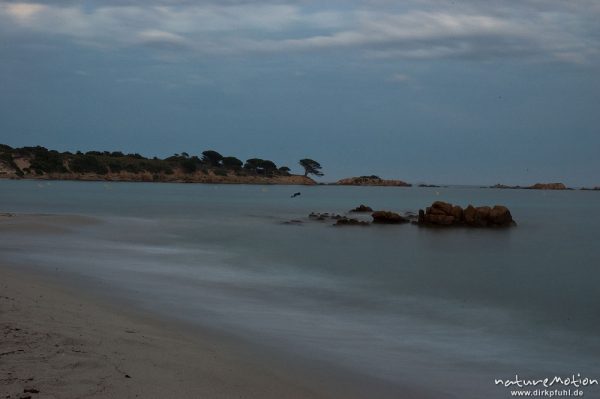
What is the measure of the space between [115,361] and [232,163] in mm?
155613

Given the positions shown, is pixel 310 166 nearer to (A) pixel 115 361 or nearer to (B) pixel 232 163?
(B) pixel 232 163

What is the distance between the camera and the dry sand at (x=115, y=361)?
17.1 feet

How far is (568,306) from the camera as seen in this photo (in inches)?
535

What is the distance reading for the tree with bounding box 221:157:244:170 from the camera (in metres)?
160

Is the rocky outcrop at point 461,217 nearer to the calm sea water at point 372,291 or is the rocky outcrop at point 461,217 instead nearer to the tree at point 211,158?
the calm sea water at point 372,291

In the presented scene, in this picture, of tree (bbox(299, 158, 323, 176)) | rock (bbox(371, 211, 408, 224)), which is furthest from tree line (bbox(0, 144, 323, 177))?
rock (bbox(371, 211, 408, 224))

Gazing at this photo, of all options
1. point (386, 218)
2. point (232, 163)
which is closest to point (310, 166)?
point (232, 163)

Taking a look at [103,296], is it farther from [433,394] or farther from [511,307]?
[511,307]

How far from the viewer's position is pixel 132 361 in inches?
242

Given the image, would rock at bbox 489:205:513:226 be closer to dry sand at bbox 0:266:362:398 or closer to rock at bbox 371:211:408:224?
rock at bbox 371:211:408:224

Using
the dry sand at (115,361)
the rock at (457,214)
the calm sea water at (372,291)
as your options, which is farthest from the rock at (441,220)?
the dry sand at (115,361)

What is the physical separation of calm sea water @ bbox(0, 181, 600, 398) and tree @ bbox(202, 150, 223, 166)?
429 feet

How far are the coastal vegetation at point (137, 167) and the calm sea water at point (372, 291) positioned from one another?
351 ft

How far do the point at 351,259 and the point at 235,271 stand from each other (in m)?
5.63
